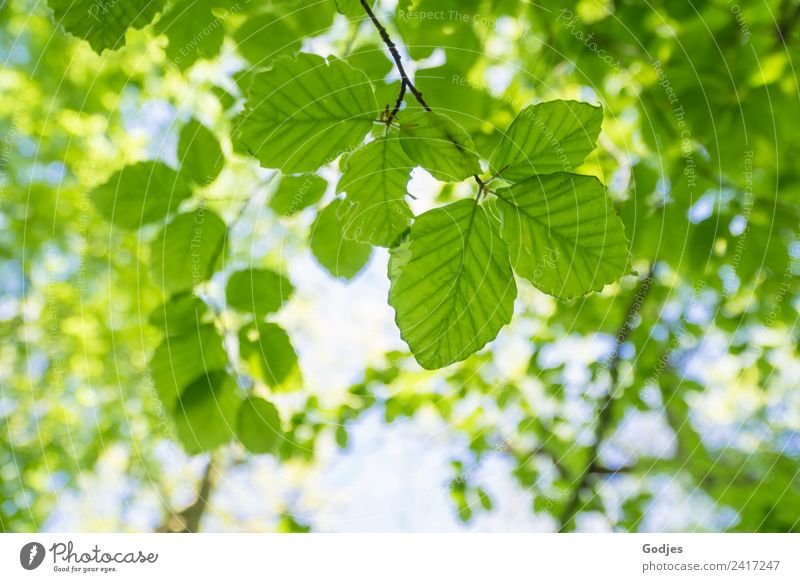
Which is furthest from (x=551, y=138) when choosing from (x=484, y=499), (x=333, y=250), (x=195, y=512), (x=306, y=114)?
(x=195, y=512)

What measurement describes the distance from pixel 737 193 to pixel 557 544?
686mm

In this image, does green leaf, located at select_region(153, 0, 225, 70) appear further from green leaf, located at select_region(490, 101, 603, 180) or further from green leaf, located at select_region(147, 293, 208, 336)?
green leaf, located at select_region(490, 101, 603, 180)

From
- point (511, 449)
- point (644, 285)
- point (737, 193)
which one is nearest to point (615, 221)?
point (737, 193)

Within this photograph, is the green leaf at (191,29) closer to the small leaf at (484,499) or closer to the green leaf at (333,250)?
the green leaf at (333,250)

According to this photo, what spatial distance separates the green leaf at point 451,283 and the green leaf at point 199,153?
0.39m

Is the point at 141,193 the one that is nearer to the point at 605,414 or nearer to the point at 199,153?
the point at 199,153

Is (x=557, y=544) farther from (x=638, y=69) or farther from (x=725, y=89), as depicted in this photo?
(x=638, y=69)

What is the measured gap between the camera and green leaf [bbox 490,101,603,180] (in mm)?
385

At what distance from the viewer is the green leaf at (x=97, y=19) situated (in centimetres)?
50

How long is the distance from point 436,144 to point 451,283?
105mm

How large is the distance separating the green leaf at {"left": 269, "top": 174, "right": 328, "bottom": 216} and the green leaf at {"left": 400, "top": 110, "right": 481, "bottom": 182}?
0.83 ft

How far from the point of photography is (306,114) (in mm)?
417

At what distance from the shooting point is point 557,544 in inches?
29.0

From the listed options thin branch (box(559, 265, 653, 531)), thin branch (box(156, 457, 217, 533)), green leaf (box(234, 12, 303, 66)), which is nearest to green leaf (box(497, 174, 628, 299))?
green leaf (box(234, 12, 303, 66))
